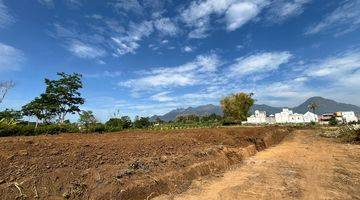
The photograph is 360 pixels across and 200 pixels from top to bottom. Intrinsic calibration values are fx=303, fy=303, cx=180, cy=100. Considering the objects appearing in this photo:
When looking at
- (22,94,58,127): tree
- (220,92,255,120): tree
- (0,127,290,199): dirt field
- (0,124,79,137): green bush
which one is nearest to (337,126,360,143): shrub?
(0,127,290,199): dirt field

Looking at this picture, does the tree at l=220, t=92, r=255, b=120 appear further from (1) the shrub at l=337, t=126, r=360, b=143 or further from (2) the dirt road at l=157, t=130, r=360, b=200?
(2) the dirt road at l=157, t=130, r=360, b=200

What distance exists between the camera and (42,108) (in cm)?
3716

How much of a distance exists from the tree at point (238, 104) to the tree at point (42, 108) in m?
51.9

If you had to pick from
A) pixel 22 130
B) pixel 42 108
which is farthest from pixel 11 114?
pixel 22 130

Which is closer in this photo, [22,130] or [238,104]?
[22,130]

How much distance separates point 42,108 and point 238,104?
177 ft

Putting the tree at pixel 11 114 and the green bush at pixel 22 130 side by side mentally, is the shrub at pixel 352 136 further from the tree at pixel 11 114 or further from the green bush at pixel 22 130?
the tree at pixel 11 114

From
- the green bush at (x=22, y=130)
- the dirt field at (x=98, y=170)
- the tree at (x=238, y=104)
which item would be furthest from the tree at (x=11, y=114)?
the tree at (x=238, y=104)

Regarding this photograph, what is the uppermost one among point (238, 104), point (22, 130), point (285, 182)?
point (238, 104)

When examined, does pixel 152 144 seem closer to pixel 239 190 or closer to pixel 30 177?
pixel 239 190

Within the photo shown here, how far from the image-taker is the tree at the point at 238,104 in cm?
8025

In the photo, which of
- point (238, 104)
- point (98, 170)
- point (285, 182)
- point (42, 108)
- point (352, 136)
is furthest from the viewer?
point (238, 104)

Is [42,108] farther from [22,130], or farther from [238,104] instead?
[238,104]

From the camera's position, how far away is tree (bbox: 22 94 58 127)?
36656mm
